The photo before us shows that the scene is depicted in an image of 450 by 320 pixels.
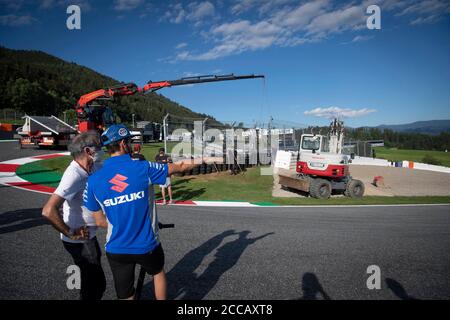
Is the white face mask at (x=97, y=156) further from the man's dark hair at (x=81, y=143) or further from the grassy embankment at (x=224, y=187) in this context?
the grassy embankment at (x=224, y=187)

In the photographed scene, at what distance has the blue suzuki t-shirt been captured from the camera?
1.98m

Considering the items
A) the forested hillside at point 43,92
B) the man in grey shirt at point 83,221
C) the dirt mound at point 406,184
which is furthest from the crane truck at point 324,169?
the forested hillside at point 43,92

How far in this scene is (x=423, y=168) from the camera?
21734 mm

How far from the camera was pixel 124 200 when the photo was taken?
2.00m

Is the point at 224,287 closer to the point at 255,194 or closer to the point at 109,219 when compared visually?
the point at 109,219

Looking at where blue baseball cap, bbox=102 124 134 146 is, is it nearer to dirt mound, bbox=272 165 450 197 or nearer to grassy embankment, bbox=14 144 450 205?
grassy embankment, bbox=14 144 450 205

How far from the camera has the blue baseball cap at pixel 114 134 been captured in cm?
208

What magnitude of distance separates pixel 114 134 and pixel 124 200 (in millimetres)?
562

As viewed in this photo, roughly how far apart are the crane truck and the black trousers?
30.5 feet

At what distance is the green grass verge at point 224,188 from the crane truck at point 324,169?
20.3 inches

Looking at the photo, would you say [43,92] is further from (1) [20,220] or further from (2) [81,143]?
(2) [81,143]

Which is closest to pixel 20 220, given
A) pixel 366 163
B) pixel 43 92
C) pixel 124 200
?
pixel 124 200
